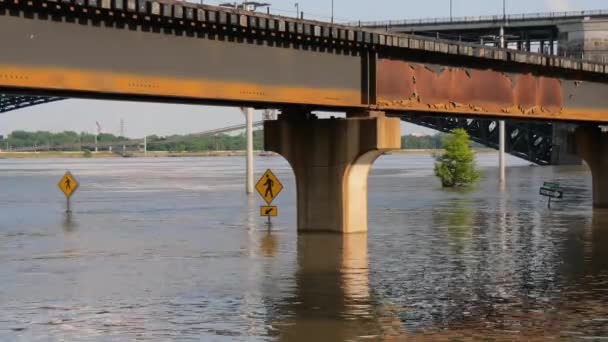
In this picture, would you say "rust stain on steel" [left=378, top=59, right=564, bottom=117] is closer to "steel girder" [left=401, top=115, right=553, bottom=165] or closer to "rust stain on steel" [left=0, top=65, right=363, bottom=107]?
"rust stain on steel" [left=0, top=65, right=363, bottom=107]

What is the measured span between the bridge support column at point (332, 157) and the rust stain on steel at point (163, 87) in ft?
4.12

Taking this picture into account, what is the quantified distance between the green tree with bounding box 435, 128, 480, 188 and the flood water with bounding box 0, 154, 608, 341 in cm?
3150

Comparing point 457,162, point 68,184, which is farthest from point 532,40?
point 68,184

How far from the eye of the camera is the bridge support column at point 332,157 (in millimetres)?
40750

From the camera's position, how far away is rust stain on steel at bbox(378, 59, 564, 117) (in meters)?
42.0

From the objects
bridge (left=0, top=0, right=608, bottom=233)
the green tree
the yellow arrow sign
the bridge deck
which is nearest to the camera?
the bridge deck

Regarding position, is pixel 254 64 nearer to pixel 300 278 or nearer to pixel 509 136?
pixel 300 278

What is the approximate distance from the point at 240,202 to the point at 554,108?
2349 centimetres

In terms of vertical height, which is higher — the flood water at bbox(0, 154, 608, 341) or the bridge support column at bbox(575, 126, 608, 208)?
the bridge support column at bbox(575, 126, 608, 208)

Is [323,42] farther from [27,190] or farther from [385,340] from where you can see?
[27,190]

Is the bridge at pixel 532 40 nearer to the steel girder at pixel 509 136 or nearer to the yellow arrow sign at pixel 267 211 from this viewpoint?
the steel girder at pixel 509 136

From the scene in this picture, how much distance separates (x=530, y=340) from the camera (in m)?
20.2

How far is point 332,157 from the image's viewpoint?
41.6 metres

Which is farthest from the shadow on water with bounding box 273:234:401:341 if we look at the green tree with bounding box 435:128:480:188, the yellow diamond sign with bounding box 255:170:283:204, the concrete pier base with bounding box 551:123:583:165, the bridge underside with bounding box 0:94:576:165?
the bridge underside with bounding box 0:94:576:165
